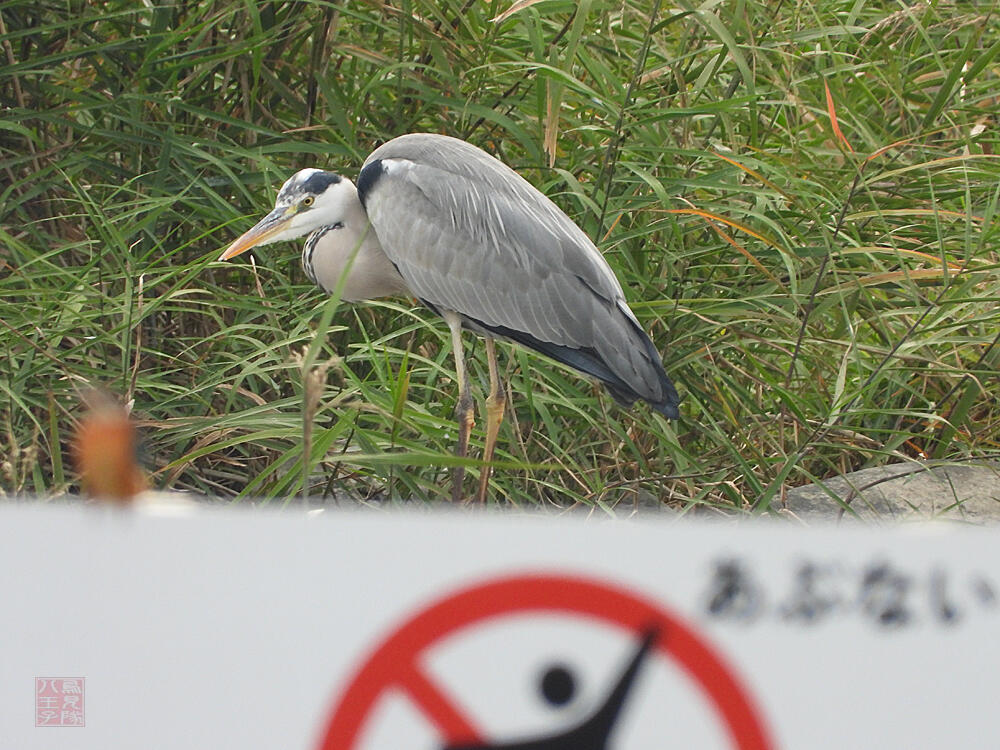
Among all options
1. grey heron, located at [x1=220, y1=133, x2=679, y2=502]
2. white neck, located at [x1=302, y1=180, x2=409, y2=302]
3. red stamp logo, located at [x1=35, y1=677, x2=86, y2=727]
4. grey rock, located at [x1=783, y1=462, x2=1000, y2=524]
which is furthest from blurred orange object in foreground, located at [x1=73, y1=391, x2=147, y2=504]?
grey rock, located at [x1=783, y1=462, x2=1000, y2=524]

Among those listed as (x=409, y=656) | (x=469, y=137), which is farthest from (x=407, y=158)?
(x=409, y=656)

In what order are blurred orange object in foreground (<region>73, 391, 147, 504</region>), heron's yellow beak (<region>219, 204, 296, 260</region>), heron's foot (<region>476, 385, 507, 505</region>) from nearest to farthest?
blurred orange object in foreground (<region>73, 391, 147, 504</region>), heron's yellow beak (<region>219, 204, 296, 260</region>), heron's foot (<region>476, 385, 507, 505</region>)

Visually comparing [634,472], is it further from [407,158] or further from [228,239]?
[228,239]

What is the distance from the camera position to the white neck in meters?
1.88

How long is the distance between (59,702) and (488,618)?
26cm

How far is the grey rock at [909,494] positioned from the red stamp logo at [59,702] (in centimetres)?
139

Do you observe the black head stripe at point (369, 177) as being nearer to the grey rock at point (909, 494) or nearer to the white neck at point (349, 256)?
the white neck at point (349, 256)

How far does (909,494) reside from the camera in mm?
1973

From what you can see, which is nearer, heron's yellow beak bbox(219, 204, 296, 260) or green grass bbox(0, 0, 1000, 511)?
heron's yellow beak bbox(219, 204, 296, 260)

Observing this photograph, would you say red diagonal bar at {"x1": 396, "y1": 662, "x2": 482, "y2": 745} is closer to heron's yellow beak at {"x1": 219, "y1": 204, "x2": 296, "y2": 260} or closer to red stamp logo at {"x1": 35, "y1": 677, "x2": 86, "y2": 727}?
red stamp logo at {"x1": 35, "y1": 677, "x2": 86, "y2": 727}

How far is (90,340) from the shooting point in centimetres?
186

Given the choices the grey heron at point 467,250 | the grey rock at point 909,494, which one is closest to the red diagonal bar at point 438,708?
the grey heron at point 467,250

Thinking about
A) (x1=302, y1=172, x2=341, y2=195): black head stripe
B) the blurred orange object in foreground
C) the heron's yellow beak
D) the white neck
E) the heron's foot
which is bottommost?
the heron's foot

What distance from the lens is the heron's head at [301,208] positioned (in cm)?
176
